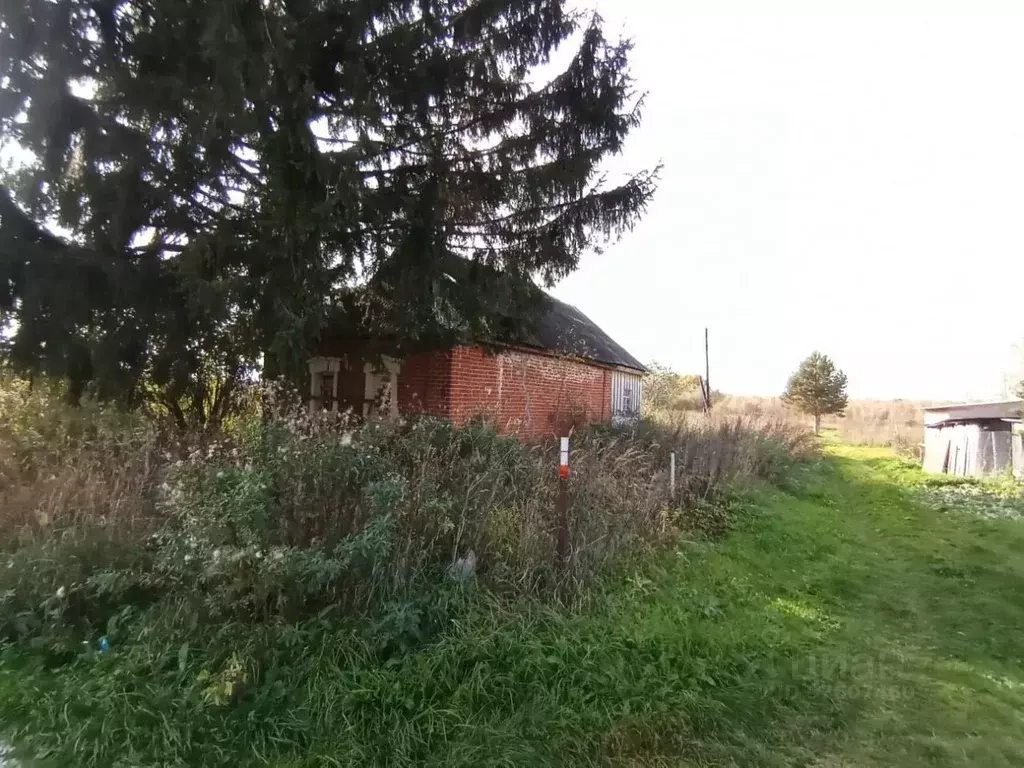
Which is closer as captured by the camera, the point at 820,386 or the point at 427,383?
the point at 427,383

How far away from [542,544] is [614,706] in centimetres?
156

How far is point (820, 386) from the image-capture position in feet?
103

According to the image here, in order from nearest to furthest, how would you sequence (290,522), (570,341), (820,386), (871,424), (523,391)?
1. (290,522)
2. (523,391)
3. (570,341)
4. (871,424)
5. (820,386)

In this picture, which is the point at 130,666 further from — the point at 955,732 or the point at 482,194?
the point at 482,194

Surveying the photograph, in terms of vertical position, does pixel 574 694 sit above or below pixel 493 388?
below

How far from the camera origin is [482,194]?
7.39 metres

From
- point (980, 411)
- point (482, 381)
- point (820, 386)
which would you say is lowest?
point (980, 411)

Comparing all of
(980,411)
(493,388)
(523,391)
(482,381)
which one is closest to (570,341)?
(523,391)

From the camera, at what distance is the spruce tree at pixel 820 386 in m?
31.6

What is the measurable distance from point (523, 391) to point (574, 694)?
8733mm

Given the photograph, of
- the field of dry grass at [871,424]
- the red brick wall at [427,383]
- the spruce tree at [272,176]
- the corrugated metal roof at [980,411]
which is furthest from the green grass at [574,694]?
the corrugated metal roof at [980,411]

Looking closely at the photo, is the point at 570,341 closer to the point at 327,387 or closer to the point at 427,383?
the point at 427,383

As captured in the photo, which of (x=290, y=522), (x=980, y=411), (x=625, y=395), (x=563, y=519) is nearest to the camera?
(x=290, y=522)

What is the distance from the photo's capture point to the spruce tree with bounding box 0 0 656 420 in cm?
585
